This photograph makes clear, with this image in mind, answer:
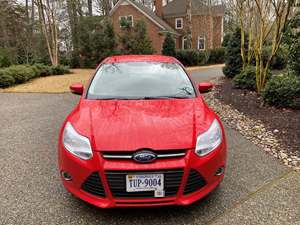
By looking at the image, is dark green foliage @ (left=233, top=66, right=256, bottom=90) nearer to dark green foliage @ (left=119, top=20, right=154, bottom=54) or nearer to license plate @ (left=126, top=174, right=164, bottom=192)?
license plate @ (left=126, top=174, right=164, bottom=192)

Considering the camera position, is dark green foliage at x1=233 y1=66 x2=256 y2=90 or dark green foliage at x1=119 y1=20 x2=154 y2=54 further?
dark green foliage at x1=119 y1=20 x2=154 y2=54

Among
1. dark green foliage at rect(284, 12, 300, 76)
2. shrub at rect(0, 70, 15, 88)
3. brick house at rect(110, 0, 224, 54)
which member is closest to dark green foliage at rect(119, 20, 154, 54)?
brick house at rect(110, 0, 224, 54)

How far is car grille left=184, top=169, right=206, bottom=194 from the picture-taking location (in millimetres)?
2163

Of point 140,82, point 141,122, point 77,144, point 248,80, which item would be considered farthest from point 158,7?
point 77,144

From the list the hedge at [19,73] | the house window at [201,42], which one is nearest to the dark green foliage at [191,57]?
the house window at [201,42]

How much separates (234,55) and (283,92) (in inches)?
240

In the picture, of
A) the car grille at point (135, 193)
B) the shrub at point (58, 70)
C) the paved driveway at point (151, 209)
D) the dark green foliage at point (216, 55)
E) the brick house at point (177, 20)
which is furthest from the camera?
the brick house at point (177, 20)

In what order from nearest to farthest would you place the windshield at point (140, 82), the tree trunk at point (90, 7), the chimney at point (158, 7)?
the windshield at point (140, 82), the tree trunk at point (90, 7), the chimney at point (158, 7)

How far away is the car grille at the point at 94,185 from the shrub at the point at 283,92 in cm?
496

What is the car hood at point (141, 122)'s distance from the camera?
218cm

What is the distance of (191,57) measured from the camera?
22.3m

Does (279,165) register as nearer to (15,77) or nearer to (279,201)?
(279,201)

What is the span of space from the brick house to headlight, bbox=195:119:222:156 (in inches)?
905

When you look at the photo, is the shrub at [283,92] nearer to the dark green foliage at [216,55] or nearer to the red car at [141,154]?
the red car at [141,154]
